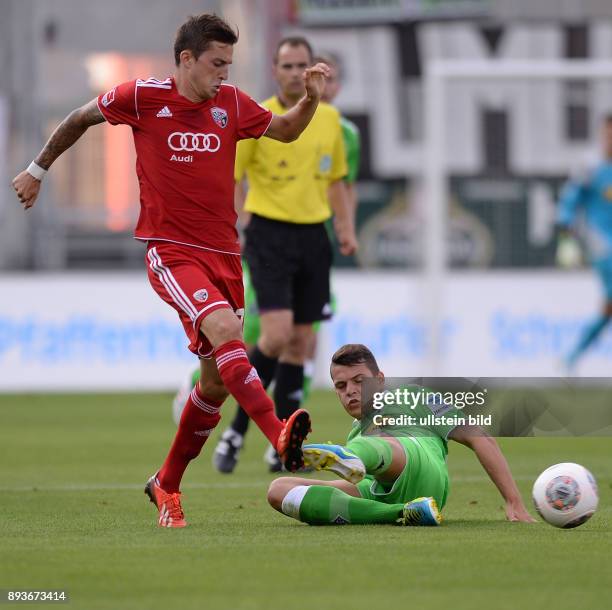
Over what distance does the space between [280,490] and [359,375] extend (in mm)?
578

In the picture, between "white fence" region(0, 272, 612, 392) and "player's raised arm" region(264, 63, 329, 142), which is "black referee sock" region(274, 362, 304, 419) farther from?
"white fence" region(0, 272, 612, 392)

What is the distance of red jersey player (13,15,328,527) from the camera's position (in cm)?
630

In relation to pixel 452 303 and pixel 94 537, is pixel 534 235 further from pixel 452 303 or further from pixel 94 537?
pixel 94 537

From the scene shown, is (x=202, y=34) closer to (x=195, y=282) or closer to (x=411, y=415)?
(x=195, y=282)

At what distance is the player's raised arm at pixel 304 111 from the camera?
6297 millimetres

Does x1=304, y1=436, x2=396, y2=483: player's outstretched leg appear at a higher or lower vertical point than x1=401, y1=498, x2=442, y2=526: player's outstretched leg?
higher

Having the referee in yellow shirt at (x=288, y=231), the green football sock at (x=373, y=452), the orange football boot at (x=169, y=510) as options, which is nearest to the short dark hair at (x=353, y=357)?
the green football sock at (x=373, y=452)

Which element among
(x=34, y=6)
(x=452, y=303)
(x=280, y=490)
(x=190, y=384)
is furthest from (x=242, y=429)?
(x=34, y=6)

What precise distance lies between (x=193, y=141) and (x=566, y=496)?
2013mm

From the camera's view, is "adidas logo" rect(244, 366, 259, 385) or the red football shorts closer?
"adidas logo" rect(244, 366, 259, 385)

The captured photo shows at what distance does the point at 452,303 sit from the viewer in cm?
1667

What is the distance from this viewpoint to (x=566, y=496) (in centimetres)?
599

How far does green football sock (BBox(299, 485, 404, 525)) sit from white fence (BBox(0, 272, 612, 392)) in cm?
986

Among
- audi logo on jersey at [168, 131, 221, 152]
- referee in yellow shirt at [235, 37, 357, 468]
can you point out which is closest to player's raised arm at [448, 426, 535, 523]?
audi logo on jersey at [168, 131, 221, 152]
